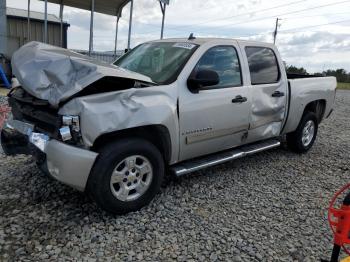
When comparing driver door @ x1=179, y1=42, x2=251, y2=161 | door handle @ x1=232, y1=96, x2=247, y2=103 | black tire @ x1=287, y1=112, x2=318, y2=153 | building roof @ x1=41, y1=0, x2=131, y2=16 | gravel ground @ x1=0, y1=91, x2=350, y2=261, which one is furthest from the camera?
building roof @ x1=41, y1=0, x2=131, y2=16

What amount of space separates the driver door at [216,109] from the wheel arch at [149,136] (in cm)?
20

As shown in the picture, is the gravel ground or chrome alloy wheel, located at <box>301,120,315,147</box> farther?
chrome alloy wheel, located at <box>301,120,315,147</box>

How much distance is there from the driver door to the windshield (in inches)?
8.0

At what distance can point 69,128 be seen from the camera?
121 inches

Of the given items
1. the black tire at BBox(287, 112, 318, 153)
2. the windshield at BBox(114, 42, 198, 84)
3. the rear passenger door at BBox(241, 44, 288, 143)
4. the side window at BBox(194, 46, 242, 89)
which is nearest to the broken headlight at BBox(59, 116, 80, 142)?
the windshield at BBox(114, 42, 198, 84)

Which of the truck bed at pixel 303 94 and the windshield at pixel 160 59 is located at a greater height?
the windshield at pixel 160 59

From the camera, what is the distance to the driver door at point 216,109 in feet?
12.8

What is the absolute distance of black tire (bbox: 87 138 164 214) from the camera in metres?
3.18

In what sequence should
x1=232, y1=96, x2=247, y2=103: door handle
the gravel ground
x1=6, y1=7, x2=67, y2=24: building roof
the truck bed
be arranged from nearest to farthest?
the gravel ground < x1=232, y1=96, x2=247, y2=103: door handle < the truck bed < x1=6, y1=7, x2=67, y2=24: building roof

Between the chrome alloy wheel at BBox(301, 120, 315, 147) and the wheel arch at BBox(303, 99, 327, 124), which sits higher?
the wheel arch at BBox(303, 99, 327, 124)

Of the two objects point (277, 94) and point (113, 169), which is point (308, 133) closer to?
point (277, 94)

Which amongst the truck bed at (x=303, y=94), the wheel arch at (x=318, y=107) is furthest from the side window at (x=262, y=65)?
the wheel arch at (x=318, y=107)

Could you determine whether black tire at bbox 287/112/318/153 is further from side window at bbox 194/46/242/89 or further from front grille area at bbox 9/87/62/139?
front grille area at bbox 9/87/62/139

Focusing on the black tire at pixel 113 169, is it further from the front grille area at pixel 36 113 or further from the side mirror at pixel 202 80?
the side mirror at pixel 202 80
